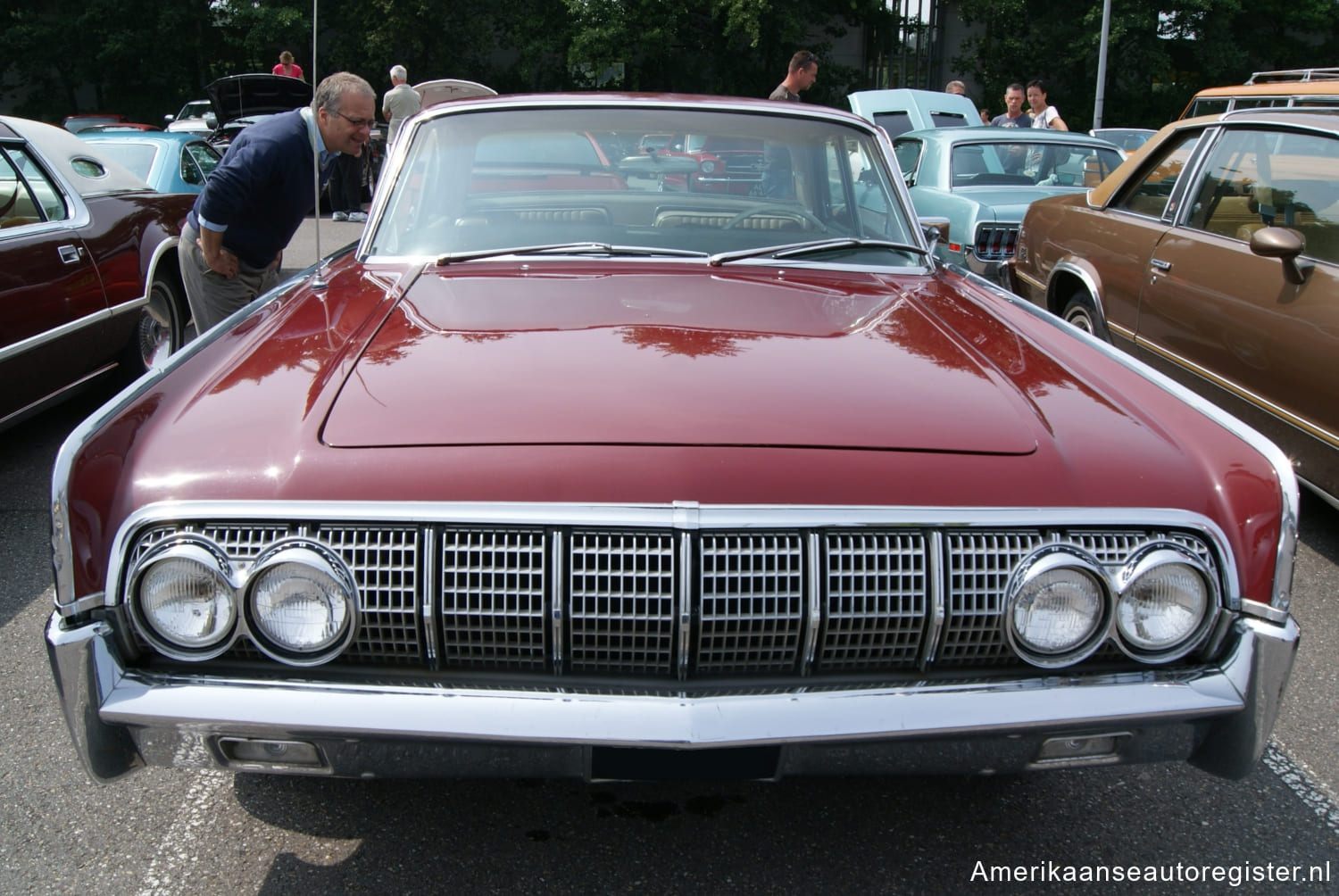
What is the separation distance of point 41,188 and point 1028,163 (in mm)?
6650

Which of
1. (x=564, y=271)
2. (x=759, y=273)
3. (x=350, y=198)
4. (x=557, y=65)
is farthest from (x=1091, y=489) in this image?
(x=557, y=65)

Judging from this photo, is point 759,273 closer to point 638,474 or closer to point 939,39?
point 638,474

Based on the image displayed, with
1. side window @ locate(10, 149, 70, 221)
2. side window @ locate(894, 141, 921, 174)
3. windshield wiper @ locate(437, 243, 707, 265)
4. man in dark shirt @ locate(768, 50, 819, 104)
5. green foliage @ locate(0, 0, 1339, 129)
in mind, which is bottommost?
windshield wiper @ locate(437, 243, 707, 265)

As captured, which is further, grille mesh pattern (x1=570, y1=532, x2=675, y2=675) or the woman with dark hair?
the woman with dark hair

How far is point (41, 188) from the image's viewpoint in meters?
5.06

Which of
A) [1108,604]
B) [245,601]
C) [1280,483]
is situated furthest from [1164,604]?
[245,601]

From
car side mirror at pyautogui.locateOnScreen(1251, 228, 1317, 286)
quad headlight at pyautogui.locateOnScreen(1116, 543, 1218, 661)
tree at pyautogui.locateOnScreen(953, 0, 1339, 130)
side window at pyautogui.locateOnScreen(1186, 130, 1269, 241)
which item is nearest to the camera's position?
quad headlight at pyautogui.locateOnScreen(1116, 543, 1218, 661)

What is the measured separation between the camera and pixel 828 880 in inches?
87.0

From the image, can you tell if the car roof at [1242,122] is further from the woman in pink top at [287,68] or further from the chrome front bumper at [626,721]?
the woman in pink top at [287,68]

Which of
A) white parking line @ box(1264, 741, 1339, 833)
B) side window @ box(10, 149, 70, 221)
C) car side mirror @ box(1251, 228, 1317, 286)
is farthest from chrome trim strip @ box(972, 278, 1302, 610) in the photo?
side window @ box(10, 149, 70, 221)

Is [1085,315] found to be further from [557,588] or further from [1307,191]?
[557,588]

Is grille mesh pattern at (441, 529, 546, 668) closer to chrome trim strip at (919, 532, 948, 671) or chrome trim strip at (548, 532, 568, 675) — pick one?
chrome trim strip at (548, 532, 568, 675)

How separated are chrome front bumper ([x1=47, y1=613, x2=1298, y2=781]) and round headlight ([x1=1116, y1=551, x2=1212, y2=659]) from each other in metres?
0.07

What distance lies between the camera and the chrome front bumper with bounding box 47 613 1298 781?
175 cm
